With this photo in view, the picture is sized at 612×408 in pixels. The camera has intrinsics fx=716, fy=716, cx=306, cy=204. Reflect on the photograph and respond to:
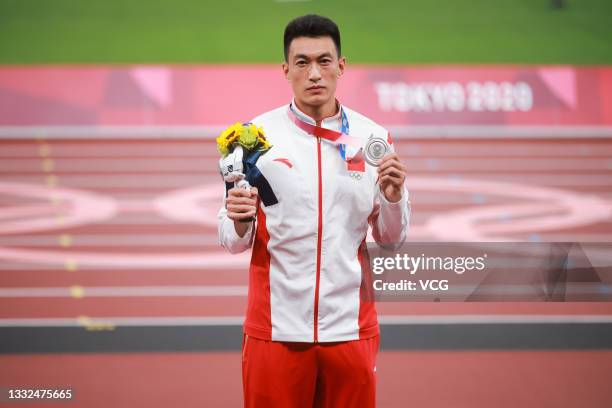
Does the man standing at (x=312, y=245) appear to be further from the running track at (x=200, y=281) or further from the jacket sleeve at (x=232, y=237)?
the running track at (x=200, y=281)

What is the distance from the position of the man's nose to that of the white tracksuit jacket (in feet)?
0.36

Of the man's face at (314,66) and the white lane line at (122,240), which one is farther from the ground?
the man's face at (314,66)

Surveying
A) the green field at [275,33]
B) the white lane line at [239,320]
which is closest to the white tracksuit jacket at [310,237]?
the white lane line at [239,320]

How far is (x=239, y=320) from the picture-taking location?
448 centimetres

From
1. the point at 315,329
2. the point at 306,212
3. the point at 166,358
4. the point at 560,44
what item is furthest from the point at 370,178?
the point at 560,44

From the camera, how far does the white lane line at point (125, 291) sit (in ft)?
16.3

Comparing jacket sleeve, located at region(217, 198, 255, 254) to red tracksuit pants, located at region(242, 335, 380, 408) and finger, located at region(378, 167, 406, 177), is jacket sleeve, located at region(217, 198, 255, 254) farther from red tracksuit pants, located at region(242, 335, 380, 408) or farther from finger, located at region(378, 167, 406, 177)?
finger, located at region(378, 167, 406, 177)

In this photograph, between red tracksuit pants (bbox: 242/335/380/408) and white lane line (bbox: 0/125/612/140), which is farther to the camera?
white lane line (bbox: 0/125/612/140)

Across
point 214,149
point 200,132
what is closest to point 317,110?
point 214,149

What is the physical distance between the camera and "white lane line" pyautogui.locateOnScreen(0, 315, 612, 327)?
14.4 ft

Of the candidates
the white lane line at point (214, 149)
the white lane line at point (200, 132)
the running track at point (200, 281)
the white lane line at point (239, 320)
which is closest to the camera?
the running track at point (200, 281)

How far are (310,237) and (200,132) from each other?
593 cm

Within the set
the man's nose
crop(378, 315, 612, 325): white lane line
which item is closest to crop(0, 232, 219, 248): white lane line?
crop(378, 315, 612, 325): white lane line

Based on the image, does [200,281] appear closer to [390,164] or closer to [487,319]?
[487,319]
